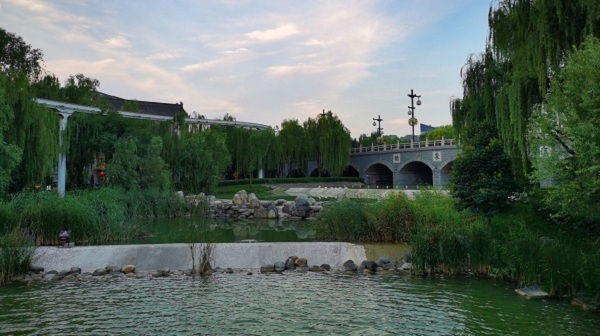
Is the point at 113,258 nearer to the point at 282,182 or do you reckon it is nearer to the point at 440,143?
the point at 282,182

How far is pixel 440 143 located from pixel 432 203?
121ft

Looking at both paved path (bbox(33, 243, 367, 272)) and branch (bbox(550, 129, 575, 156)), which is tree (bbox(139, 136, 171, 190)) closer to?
paved path (bbox(33, 243, 367, 272))

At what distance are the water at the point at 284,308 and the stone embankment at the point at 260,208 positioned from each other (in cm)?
1314

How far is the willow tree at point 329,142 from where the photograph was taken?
47312mm

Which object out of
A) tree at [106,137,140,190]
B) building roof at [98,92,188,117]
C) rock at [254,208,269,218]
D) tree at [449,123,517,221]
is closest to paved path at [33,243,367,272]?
tree at [449,123,517,221]

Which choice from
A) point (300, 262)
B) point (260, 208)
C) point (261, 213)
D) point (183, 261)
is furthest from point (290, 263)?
point (260, 208)

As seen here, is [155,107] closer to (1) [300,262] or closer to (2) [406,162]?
(2) [406,162]

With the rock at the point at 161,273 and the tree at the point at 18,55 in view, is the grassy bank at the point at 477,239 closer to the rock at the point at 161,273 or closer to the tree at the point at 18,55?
the rock at the point at 161,273

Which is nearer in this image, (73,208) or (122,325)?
(122,325)

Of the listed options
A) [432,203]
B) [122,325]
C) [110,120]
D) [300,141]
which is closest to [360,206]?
[432,203]

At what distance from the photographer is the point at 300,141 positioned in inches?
1901

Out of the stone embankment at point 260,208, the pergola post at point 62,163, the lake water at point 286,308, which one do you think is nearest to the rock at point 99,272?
the lake water at point 286,308

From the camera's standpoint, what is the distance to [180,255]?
11266 millimetres

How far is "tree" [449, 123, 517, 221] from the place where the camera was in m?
12.0
